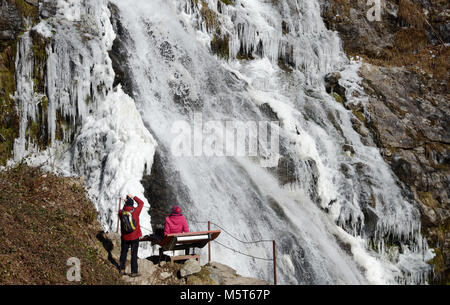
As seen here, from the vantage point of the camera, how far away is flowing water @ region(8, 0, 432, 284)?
37.4 ft

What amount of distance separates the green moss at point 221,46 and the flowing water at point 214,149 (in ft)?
0.16

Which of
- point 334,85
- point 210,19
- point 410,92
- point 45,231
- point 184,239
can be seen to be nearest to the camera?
point 184,239

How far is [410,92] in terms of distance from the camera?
58.9 feet

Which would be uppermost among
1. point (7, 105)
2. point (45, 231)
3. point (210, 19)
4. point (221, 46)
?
point (210, 19)

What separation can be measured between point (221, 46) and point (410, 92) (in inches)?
302

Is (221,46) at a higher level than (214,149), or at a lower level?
higher

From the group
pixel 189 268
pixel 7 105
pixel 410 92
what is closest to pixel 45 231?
pixel 189 268

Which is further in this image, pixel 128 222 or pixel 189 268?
pixel 189 268

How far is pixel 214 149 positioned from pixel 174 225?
564cm

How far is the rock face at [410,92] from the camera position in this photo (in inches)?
568

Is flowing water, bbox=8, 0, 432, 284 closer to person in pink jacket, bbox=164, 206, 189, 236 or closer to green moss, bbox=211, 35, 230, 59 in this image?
green moss, bbox=211, 35, 230, 59

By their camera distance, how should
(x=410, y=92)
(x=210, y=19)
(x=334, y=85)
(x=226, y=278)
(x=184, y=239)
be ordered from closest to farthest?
1. (x=184, y=239)
2. (x=226, y=278)
3. (x=210, y=19)
4. (x=334, y=85)
5. (x=410, y=92)

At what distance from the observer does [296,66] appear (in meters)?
18.3

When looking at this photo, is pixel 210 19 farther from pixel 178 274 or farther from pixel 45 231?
pixel 178 274
